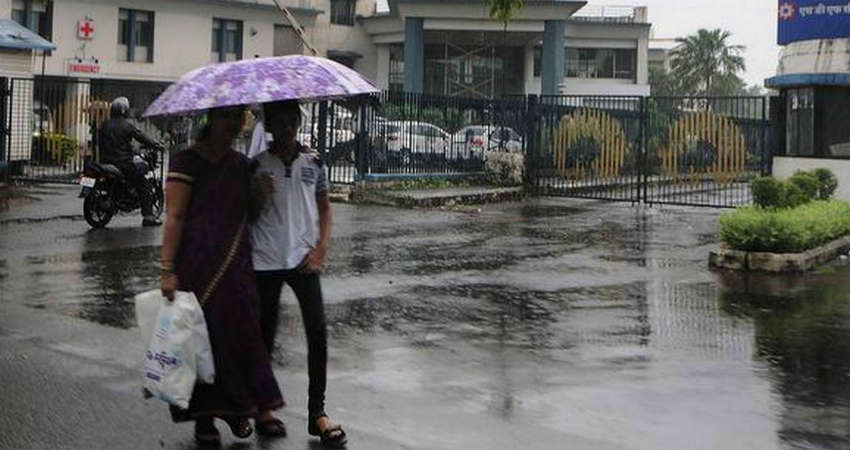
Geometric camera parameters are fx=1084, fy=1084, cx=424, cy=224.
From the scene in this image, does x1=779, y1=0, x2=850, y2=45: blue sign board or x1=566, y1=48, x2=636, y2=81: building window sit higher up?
x1=566, y1=48, x2=636, y2=81: building window

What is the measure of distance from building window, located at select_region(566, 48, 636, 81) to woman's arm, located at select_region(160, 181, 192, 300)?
190 feet

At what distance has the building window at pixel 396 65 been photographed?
5625cm

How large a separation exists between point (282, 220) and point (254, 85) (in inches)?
30.7

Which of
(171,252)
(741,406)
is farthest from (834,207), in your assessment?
(171,252)

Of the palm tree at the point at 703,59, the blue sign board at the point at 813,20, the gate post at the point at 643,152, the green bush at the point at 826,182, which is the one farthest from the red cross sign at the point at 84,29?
the palm tree at the point at 703,59

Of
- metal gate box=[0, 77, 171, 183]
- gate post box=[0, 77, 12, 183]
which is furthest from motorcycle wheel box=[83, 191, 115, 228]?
metal gate box=[0, 77, 171, 183]

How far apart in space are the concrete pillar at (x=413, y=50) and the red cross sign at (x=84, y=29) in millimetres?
14306

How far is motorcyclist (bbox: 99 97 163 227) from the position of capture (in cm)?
1481

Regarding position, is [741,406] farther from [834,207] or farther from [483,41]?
[483,41]

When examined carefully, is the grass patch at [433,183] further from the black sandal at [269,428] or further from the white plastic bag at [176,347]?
the white plastic bag at [176,347]

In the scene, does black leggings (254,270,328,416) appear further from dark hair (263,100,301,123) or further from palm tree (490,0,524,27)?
palm tree (490,0,524,27)

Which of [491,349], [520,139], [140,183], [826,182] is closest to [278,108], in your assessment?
[491,349]

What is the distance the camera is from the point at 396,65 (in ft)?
187

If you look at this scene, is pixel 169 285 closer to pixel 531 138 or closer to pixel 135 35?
pixel 531 138
